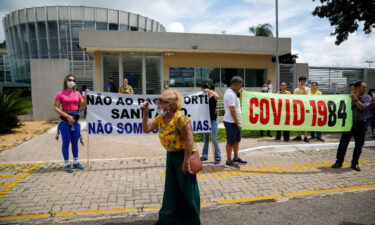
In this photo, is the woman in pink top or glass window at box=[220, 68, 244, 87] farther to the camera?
glass window at box=[220, 68, 244, 87]

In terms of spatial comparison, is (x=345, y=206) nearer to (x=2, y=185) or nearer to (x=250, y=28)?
(x=2, y=185)

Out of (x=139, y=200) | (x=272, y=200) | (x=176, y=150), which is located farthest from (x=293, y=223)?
(x=139, y=200)

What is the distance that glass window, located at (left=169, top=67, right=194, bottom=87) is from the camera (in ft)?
54.5

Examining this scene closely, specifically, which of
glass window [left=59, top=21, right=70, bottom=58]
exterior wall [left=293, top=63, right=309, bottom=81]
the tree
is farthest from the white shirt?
glass window [left=59, top=21, right=70, bottom=58]

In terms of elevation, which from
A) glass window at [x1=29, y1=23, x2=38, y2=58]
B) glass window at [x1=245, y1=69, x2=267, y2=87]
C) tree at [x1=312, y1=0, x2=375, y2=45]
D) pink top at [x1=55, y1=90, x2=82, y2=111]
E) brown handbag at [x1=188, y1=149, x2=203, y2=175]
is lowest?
brown handbag at [x1=188, y1=149, x2=203, y2=175]

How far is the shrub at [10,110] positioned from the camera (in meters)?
10.6

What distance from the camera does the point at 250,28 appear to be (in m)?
31.5

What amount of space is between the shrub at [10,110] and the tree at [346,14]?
1984cm

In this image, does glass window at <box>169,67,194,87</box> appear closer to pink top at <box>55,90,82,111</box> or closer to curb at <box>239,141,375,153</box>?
curb at <box>239,141,375,153</box>

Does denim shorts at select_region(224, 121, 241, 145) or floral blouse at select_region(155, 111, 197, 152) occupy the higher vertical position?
floral blouse at select_region(155, 111, 197, 152)

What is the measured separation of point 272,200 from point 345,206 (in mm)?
1040

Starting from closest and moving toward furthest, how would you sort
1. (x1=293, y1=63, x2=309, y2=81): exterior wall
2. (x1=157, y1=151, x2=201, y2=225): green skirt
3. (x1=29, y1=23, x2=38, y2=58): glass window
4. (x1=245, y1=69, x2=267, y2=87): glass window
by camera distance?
(x1=157, y1=151, x2=201, y2=225): green skirt → (x1=293, y1=63, x2=309, y2=81): exterior wall → (x1=245, y1=69, x2=267, y2=87): glass window → (x1=29, y1=23, x2=38, y2=58): glass window

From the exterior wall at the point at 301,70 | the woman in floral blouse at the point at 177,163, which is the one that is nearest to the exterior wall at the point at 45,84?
the woman in floral blouse at the point at 177,163

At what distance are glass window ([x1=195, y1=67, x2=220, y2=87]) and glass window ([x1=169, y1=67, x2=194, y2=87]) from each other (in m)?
0.41
